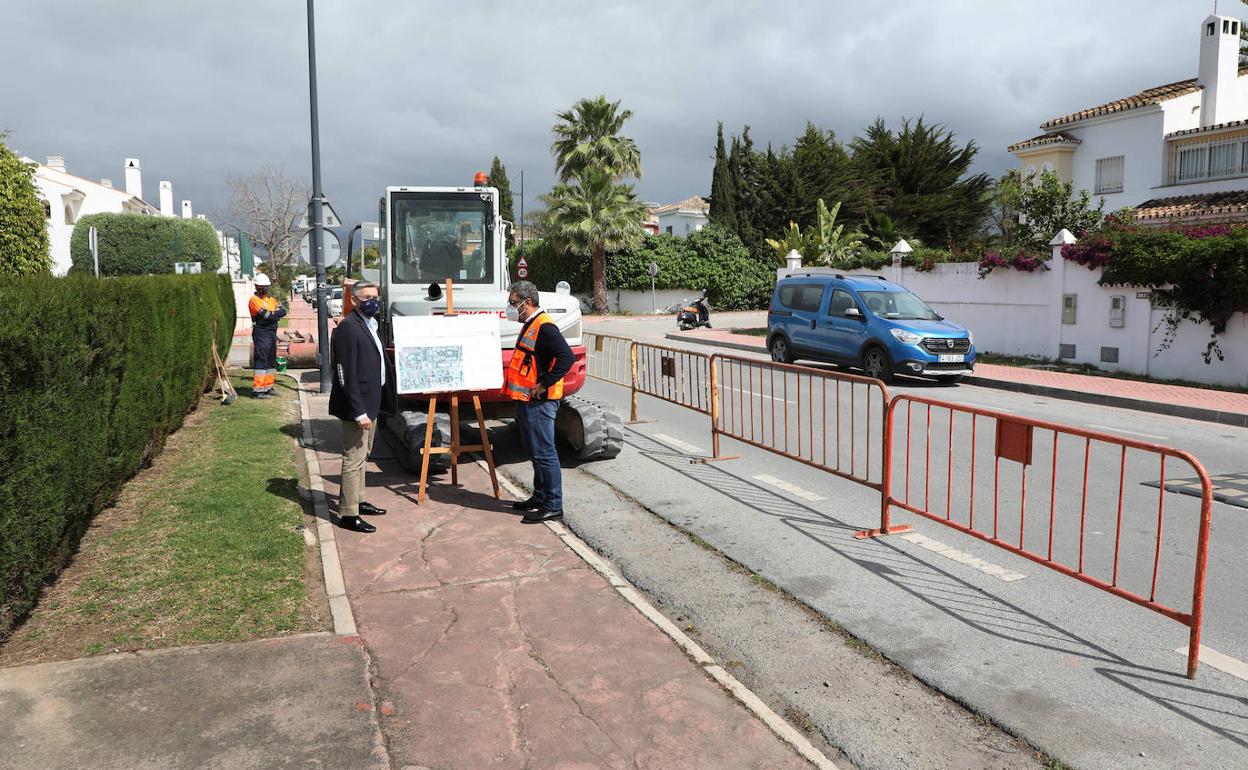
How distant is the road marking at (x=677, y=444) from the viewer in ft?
32.9

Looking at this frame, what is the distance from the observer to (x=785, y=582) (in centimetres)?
572

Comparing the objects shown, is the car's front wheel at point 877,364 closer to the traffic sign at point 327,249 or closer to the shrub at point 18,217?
the traffic sign at point 327,249

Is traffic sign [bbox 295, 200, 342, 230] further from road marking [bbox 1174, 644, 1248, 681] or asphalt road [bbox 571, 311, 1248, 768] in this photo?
road marking [bbox 1174, 644, 1248, 681]

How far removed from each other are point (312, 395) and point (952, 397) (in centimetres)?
1071

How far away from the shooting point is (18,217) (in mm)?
13508

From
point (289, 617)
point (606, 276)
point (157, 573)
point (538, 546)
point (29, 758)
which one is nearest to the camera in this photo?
point (29, 758)

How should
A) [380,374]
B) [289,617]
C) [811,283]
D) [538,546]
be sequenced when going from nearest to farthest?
[289,617], [538,546], [380,374], [811,283]

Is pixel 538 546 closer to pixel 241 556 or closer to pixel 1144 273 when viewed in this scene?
pixel 241 556

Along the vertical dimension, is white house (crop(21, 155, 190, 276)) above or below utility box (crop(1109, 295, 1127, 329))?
above

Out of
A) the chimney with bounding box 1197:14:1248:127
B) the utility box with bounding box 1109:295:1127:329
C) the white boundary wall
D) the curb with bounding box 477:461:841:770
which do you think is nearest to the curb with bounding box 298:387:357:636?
the curb with bounding box 477:461:841:770

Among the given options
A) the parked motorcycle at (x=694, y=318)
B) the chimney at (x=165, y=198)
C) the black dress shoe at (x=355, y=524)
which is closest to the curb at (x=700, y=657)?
the black dress shoe at (x=355, y=524)

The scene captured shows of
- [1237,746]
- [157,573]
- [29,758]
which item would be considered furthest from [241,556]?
[1237,746]

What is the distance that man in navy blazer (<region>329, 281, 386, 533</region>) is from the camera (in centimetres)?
678

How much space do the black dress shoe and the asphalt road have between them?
2.34 meters
